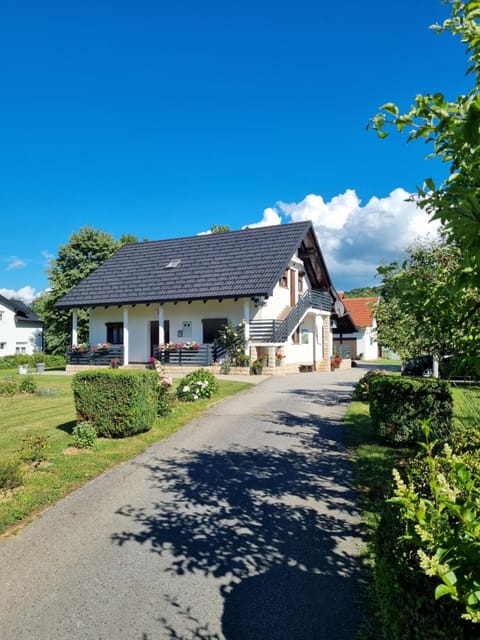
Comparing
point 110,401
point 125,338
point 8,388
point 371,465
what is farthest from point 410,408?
point 125,338

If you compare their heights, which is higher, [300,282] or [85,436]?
[300,282]

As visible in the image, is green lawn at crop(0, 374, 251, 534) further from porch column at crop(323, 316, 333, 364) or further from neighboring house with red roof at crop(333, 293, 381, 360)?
neighboring house with red roof at crop(333, 293, 381, 360)

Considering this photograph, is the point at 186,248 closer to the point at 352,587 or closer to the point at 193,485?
the point at 193,485

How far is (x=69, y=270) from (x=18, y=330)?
999 cm

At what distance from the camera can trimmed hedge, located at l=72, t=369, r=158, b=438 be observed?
8.91 meters

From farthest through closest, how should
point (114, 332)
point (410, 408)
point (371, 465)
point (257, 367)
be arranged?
point (114, 332)
point (257, 367)
point (410, 408)
point (371, 465)

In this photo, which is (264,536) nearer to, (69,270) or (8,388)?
(8,388)

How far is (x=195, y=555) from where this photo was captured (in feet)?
14.6

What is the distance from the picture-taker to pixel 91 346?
27.6 meters

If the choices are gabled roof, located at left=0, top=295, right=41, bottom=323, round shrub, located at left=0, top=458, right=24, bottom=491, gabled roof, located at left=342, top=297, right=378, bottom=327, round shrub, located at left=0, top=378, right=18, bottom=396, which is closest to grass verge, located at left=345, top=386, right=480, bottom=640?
round shrub, located at left=0, top=458, right=24, bottom=491

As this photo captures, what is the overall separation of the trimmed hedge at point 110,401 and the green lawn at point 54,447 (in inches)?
10.9

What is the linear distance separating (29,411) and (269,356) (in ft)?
40.1

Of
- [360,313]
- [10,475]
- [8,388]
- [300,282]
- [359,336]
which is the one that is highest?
[300,282]

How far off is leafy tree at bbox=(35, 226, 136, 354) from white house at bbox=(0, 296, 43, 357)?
4.24 m
